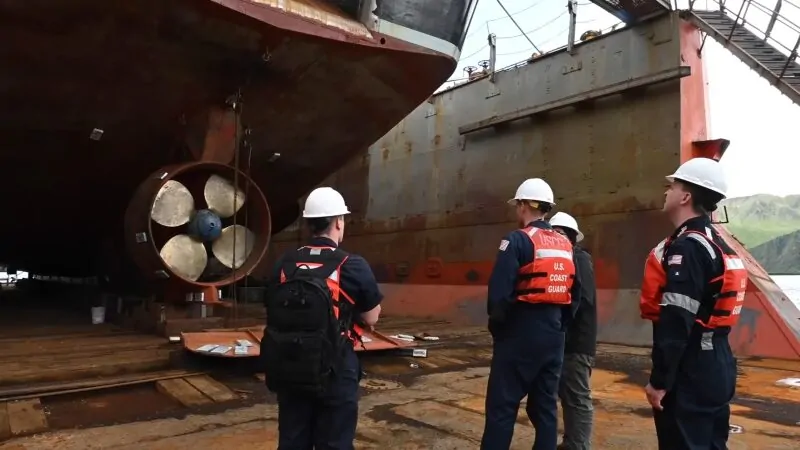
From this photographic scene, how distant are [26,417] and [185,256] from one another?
2.94 metres

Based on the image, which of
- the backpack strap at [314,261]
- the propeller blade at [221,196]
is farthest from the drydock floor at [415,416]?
the propeller blade at [221,196]

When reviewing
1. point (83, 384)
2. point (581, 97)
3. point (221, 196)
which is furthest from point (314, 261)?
point (581, 97)

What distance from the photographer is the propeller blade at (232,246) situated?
7.55m

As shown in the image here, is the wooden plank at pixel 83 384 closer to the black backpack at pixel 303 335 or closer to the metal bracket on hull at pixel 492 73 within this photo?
the black backpack at pixel 303 335

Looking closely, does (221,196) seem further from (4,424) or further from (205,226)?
(4,424)

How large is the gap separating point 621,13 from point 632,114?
1.63 metres

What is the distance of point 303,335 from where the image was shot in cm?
253

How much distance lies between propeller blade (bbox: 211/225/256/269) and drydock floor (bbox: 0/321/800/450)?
1918mm

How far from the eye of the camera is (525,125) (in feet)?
36.2

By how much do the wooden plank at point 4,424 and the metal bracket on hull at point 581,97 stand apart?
29.0 ft

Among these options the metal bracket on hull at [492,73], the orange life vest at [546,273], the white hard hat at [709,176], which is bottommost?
the orange life vest at [546,273]

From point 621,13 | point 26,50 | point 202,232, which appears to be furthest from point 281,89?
point 621,13

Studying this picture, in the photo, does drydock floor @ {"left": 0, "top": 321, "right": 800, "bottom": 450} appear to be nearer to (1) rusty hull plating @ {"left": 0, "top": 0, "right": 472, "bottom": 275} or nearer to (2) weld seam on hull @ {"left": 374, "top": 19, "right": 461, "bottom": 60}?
(1) rusty hull plating @ {"left": 0, "top": 0, "right": 472, "bottom": 275}

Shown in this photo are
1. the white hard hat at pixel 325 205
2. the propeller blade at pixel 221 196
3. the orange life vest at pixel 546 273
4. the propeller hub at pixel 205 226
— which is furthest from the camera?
the propeller blade at pixel 221 196
